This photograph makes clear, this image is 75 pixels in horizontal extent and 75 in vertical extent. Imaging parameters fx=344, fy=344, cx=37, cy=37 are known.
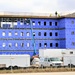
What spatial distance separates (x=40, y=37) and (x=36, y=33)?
1.26m

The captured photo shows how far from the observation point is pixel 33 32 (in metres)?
75.9

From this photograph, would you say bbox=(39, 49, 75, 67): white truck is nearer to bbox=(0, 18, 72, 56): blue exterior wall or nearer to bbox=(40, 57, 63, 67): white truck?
bbox=(40, 57, 63, 67): white truck

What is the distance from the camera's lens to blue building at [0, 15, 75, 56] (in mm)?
74125

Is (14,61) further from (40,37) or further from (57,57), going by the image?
(40,37)

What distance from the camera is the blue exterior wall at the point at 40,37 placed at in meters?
74.0

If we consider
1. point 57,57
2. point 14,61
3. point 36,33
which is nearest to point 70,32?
point 36,33

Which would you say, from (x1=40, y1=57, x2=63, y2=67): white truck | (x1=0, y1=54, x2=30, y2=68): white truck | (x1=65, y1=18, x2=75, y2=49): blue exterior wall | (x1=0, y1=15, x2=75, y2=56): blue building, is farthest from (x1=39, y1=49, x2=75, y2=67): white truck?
(x1=0, y1=15, x2=75, y2=56): blue building

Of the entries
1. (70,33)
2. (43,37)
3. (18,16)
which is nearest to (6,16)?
(18,16)

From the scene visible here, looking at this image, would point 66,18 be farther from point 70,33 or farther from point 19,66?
point 19,66

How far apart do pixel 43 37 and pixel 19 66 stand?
19.1 meters

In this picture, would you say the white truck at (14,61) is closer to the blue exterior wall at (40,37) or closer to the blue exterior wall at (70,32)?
the blue exterior wall at (40,37)

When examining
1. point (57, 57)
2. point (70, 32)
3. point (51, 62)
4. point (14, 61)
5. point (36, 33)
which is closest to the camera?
point (14, 61)

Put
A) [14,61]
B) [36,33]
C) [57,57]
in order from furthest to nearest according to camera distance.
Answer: [36,33] → [57,57] → [14,61]

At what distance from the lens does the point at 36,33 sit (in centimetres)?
7612
